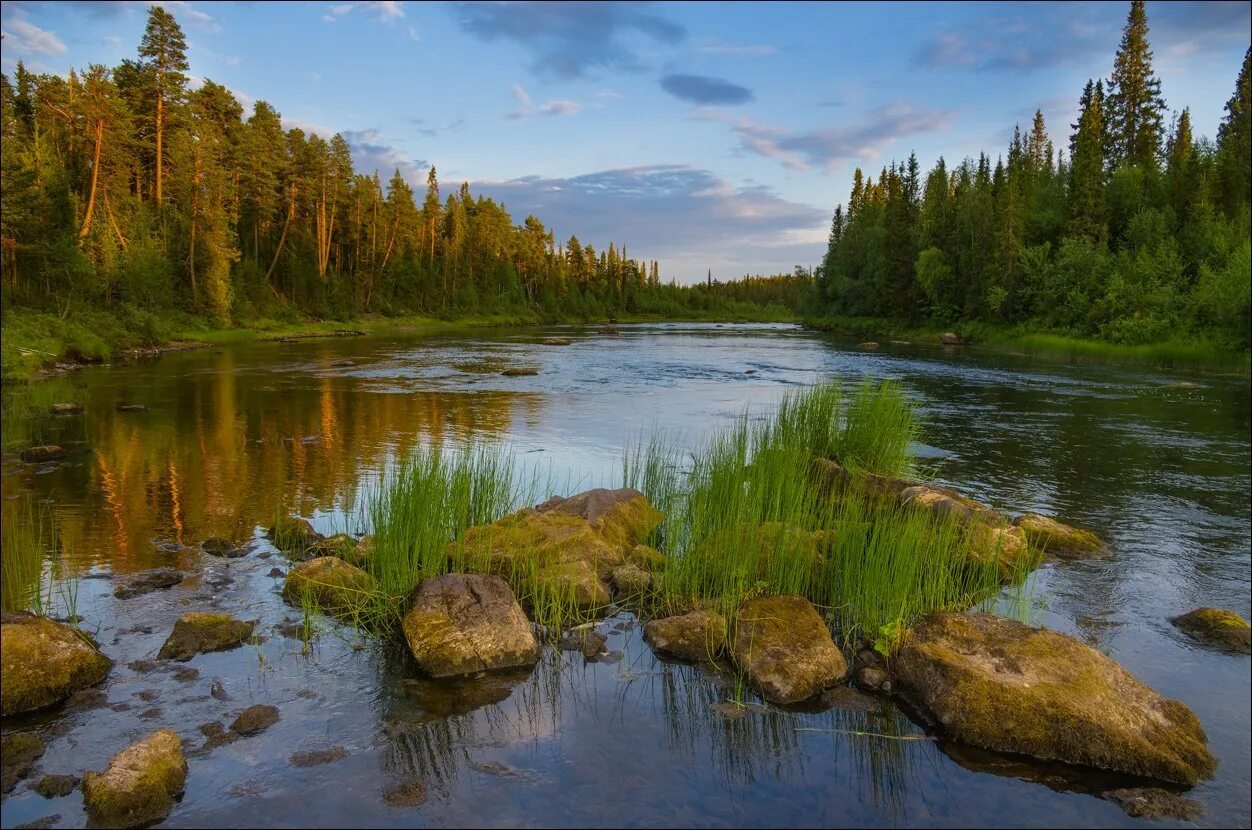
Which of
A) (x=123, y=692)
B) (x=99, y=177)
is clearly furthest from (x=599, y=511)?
(x=99, y=177)

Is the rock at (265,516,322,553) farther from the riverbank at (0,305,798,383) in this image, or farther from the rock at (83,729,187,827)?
the riverbank at (0,305,798,383)

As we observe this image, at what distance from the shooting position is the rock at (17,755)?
5957 mm

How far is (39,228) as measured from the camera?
114ft

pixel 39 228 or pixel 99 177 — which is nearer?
pixel 39 228

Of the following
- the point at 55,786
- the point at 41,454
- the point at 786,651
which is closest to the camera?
the point at 55,786

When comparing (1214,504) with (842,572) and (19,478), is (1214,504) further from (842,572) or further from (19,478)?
(19,478)

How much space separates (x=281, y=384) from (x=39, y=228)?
46.2ft

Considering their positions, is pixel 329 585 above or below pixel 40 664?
above

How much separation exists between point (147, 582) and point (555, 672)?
5552 mm

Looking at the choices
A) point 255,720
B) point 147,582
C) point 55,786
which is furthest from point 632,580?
point 147,582

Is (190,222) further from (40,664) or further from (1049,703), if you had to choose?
(1049,703)

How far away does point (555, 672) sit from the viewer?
320 inches

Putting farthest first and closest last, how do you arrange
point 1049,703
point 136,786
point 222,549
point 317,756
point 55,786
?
point 222,549 < point 1049,703 < point 317,756 < point 55,786 < point 136,786

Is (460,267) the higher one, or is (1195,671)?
(460,267)
